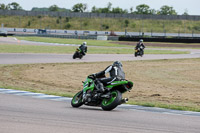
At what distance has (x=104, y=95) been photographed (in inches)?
422

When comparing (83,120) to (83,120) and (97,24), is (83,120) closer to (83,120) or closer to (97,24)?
(83,120)

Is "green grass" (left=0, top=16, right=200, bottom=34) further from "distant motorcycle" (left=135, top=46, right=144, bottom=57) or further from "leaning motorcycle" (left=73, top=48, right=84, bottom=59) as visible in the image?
"leaning motorcycle" (left=73, top=48, right=84, bottom=59)

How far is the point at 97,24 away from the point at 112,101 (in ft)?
361

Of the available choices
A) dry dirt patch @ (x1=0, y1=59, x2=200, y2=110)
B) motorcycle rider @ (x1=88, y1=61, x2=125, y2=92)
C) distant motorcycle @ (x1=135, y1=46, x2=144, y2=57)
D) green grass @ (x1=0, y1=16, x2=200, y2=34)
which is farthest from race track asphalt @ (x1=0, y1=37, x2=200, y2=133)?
green grass @ (x1=0, y1=16, x2=200, y2=34)

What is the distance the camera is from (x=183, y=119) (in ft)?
31.8

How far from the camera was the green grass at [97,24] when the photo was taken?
379 feet

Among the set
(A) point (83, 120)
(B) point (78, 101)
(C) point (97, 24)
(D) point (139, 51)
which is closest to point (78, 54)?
(D) point (139, 51)

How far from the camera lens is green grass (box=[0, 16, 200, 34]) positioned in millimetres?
115625

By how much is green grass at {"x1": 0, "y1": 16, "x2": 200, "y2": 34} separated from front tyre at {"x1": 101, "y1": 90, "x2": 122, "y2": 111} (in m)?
103

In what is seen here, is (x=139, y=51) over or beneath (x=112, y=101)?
beneath

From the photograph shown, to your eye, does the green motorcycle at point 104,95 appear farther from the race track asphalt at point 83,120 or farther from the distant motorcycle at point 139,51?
the distant motorcycle at point 139,51

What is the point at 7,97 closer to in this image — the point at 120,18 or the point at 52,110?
the point at 52,110

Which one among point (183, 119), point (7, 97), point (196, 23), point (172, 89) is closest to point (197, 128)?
point (183, 119)

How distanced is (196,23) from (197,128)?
114 m
